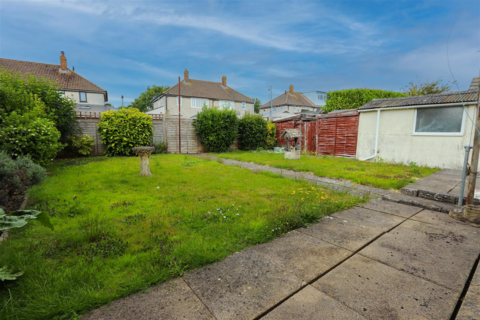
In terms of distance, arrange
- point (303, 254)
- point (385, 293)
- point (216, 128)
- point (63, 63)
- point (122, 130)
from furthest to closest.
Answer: point (63, 63)
point (216, 128)
point (122, 130)
point (303, 254)
point (385, 293)

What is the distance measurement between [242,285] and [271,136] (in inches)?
560

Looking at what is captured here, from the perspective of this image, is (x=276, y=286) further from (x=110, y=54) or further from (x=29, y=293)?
(x=110, y=54)

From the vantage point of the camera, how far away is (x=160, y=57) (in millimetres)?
23656

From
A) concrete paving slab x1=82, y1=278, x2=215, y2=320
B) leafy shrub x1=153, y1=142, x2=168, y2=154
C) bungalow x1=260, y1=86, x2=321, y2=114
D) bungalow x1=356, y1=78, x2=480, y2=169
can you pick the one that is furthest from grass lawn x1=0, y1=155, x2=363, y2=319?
bungalow x1=260, y1=86, x2=321, y2=114

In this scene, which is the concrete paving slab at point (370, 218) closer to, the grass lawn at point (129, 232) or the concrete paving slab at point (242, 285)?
the grass lawn at point (129, 232)

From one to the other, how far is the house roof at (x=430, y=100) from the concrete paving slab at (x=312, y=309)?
29.5 feet

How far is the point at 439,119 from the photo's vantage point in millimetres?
8234

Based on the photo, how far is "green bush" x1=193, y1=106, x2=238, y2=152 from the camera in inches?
511

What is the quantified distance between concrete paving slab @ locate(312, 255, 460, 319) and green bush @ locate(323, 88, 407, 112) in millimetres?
18671

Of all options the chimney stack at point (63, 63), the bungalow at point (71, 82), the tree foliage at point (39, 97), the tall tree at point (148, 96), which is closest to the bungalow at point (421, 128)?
the tree foliage at point (39, 97)

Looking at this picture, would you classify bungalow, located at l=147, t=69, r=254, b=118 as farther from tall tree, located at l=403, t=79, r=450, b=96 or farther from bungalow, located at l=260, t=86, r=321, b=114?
tall tree, located at l=403, t=79, r=450, b=96

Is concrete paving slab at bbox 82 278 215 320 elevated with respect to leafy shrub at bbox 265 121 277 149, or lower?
lower

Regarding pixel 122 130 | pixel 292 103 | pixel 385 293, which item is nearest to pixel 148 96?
pixel 292 103

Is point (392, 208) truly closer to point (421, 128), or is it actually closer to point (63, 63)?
point (421, 128)
